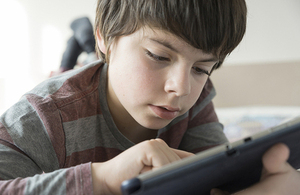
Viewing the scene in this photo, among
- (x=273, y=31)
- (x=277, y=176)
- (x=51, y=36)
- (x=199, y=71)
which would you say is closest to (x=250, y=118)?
(x=273, y=31)

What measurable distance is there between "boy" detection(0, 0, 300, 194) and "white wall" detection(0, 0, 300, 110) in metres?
1.55

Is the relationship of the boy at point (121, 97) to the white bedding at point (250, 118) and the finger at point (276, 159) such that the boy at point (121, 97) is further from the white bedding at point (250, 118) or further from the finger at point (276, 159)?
the white bedding at point (250, 118)

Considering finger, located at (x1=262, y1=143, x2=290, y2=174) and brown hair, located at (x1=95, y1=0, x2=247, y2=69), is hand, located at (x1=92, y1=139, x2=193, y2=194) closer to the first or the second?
finger, located at (x1=262, y1=143, x2=290, y2=174)

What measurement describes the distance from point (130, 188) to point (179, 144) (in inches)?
27.7

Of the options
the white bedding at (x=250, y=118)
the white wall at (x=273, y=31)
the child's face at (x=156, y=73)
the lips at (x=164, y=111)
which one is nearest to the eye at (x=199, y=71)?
the child's face at (x=156, y=73)

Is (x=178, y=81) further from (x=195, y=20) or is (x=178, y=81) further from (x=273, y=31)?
(x=273, y=31)

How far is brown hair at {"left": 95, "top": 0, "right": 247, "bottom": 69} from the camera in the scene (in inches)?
23.3

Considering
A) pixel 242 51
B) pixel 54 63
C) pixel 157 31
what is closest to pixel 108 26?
pixel 157 31

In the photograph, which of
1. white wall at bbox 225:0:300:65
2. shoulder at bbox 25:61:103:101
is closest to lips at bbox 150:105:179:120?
shoulder at bbox 25:61:103:101

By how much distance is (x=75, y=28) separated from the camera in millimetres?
1501

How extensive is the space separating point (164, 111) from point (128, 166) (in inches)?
9.5

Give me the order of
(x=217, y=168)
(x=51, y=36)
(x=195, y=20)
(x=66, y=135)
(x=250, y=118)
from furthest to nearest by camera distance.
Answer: (x=51, y=36) < (x=250, y=118) < (x=66, y=135) < (x=195, y=20) < (x=217, y=168)

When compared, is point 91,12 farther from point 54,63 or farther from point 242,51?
point 242,51

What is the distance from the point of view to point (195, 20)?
1.94ft
